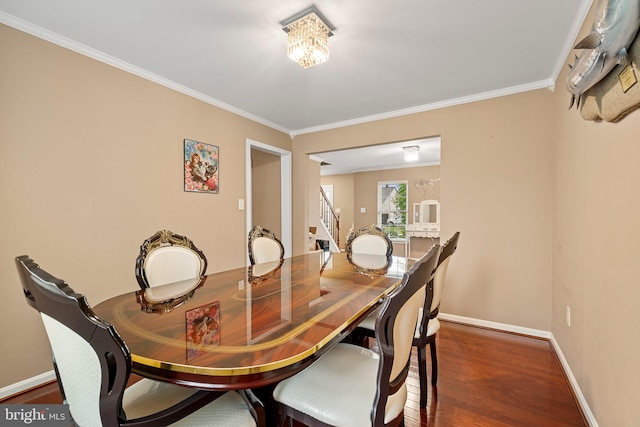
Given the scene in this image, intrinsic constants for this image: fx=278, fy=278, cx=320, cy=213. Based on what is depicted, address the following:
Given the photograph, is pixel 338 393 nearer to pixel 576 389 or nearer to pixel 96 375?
pixel 96 375

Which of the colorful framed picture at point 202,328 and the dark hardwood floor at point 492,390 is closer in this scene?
the colorful framed picture at point 202,328

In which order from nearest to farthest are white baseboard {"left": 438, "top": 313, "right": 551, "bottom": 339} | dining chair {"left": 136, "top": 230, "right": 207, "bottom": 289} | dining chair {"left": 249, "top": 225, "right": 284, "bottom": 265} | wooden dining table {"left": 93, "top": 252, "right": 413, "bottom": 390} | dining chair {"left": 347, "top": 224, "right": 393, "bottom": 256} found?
wooden dining table {"left": 93, "top": 252, "right": 413, "bottom": 390}, dining chair {"left": 136, "top": 230, "right": 207, "bottom": 289}, dining chair {"left": 249, "top": 225, "right": 284, "bottom": 265}, white baseboard {"left": 438, "top": 313, "right": 551, "bottom": 339}, dining chair {"left": 347, "top": 224, "right": 393, "bottom": 256}

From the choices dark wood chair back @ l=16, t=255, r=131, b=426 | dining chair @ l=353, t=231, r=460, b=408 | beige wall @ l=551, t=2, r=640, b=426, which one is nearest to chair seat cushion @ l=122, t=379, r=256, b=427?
dark wood chair back @ l=16, t=255, r=131, b=426

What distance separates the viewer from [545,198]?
2.64m

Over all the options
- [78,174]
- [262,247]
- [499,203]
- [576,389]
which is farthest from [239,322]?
[499,203]

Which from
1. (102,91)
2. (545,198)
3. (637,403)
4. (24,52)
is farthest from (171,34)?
(545,198)

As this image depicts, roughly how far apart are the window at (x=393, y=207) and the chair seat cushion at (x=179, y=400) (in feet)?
21.4

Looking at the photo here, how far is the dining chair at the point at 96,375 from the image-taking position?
0.71 metres

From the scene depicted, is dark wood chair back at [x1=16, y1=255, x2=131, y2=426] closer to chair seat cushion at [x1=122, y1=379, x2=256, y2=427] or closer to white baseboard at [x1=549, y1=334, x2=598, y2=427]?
chair seat cushion at [x1=122, y1=379, x2=256, y2=427]

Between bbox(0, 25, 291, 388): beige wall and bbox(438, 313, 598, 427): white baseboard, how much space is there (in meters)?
2.96

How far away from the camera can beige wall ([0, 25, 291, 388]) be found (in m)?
1.80

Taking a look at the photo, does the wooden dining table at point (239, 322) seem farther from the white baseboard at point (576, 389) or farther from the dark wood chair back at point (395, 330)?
the white baseboard at point (576, 389)

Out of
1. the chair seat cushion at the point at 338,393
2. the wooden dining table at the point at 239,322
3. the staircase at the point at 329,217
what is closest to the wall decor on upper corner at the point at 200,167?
the wooden dining table at the point at 239,322

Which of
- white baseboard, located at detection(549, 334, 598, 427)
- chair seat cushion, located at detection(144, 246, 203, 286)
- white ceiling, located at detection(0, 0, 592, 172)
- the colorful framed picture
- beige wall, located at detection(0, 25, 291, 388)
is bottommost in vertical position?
white baseboard, located at detection(549, 334, 598, 427)
